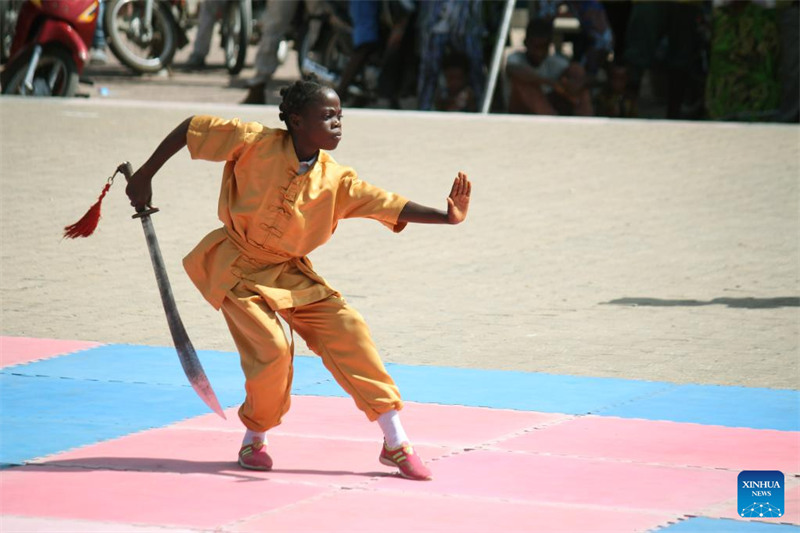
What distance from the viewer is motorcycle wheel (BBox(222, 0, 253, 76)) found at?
1872 centimetres

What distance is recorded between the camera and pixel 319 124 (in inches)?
197

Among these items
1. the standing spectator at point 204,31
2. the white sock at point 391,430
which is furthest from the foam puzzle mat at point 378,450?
the standing spectator at point 204,31

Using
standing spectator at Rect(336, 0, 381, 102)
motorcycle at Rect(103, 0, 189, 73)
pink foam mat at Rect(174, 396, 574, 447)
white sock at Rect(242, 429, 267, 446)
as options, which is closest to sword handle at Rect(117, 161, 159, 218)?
white sock at Rect(242, 429, 267, 446)

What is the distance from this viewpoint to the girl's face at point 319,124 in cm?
500

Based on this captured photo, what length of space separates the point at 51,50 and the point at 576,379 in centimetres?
961

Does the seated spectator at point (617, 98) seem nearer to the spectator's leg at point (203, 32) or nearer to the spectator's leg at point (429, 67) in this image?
the spectator's leg at point (429, 67)

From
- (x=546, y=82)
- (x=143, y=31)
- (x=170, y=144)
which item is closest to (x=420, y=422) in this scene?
(x=170, y=144)

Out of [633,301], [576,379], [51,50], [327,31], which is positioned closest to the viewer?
[576,379]

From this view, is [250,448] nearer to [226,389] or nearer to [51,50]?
[226,389]

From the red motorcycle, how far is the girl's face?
9.89 m

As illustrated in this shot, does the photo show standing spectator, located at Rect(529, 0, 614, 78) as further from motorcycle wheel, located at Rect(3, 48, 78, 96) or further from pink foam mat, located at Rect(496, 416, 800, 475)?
pink foam mat, located at Rect(496, 416, 800, 475)

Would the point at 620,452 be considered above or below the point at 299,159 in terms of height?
below

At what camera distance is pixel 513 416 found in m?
5.99

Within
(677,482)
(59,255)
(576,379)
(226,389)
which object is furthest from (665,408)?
(59,255)
